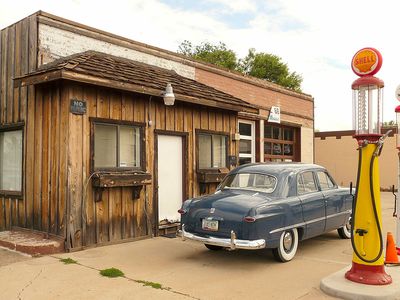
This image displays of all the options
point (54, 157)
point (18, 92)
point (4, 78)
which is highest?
point (4, 78)

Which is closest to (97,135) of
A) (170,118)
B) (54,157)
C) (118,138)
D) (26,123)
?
(118,138)

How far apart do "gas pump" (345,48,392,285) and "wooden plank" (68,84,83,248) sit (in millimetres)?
4615

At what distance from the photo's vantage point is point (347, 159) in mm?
24641

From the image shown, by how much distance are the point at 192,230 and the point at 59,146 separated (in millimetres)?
2902

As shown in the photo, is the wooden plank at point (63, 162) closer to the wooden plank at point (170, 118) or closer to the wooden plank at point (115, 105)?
the wooden plank at point (115, 105)

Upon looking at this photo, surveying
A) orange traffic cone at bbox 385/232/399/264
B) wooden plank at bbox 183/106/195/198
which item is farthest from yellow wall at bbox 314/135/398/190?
orange traffic cone at bbox 385/232/399/264

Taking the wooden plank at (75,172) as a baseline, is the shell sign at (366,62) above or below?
above

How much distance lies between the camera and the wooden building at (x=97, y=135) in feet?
25.3

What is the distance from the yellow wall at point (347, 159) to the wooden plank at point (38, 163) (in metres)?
19.3

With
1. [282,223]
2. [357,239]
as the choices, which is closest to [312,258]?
[282,223]

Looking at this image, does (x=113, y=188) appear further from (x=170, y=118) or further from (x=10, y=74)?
(x=10, y=74)

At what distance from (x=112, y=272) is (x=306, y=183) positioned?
3737 mm

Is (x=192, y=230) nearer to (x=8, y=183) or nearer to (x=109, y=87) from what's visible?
(x=109, y=87)

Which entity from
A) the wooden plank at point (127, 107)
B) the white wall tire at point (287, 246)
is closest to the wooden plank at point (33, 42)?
the wooden plank at point (127, 107)
